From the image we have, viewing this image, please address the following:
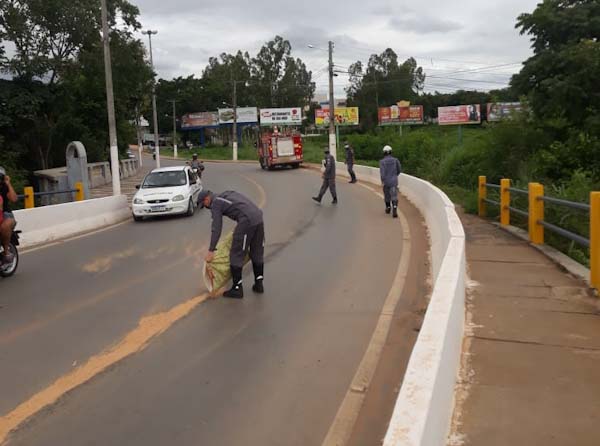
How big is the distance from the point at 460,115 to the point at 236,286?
59152mm

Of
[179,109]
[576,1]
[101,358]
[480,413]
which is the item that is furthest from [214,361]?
[179,109]

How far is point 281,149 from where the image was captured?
39469 mm

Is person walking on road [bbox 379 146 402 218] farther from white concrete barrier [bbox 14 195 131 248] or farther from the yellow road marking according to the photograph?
the yellow road marking

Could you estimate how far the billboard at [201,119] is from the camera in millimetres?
87500

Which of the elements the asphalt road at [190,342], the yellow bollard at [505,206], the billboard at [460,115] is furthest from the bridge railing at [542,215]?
the billboard at [460,115]

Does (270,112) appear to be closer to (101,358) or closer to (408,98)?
(408,98)

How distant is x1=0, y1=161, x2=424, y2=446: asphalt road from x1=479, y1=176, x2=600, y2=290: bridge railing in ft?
7.51

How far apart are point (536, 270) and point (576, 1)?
17599mm

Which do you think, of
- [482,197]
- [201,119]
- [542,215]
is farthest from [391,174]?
[201,119]

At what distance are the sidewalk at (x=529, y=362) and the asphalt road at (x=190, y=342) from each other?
0.99 metres

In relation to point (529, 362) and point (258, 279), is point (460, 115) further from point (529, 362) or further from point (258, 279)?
point (529, 362)

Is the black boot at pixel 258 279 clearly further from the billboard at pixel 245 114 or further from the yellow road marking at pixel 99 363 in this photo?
the billboard at pixel 245 114

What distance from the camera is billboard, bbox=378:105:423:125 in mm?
72062

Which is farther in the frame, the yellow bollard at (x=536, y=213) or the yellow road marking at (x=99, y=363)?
the yellow bollard at (x=536, y=213)
